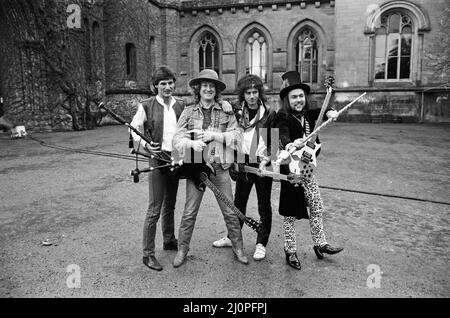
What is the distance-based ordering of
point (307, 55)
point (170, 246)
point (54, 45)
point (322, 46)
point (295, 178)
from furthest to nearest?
point (307, 55), point (322, 46), point (54, 45), point (170, 246), point (295, 178)

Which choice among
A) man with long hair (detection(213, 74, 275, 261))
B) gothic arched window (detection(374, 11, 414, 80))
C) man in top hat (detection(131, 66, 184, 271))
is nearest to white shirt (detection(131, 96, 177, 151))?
man in top hat (detection(131, 66, 184, 271))

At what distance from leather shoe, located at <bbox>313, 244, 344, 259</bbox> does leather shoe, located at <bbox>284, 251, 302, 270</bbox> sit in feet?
0.82

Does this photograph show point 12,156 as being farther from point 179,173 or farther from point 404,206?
point 404,206

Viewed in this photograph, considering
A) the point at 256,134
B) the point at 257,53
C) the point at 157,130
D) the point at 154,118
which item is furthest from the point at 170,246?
the point at 257,53

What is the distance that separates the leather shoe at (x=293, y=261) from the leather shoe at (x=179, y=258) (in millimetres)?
984

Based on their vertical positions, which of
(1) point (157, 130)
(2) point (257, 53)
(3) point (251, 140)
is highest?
(2) point (257, 53)

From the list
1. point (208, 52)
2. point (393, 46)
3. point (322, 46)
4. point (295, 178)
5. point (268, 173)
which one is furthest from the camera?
point (208, 52)

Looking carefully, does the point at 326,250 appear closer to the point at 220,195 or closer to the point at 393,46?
Answer: the point at 220,195

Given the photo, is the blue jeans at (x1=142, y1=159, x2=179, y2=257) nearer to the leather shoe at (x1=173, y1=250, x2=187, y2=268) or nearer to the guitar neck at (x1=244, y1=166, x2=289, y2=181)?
the leather shoe at (x1=173, y1=250, x2=187, y2=268)

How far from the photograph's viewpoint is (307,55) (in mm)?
22641

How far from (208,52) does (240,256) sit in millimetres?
22031

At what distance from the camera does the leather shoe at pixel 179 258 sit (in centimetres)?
352

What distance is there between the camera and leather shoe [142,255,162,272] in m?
3.46

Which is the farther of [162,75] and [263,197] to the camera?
[263,197]
